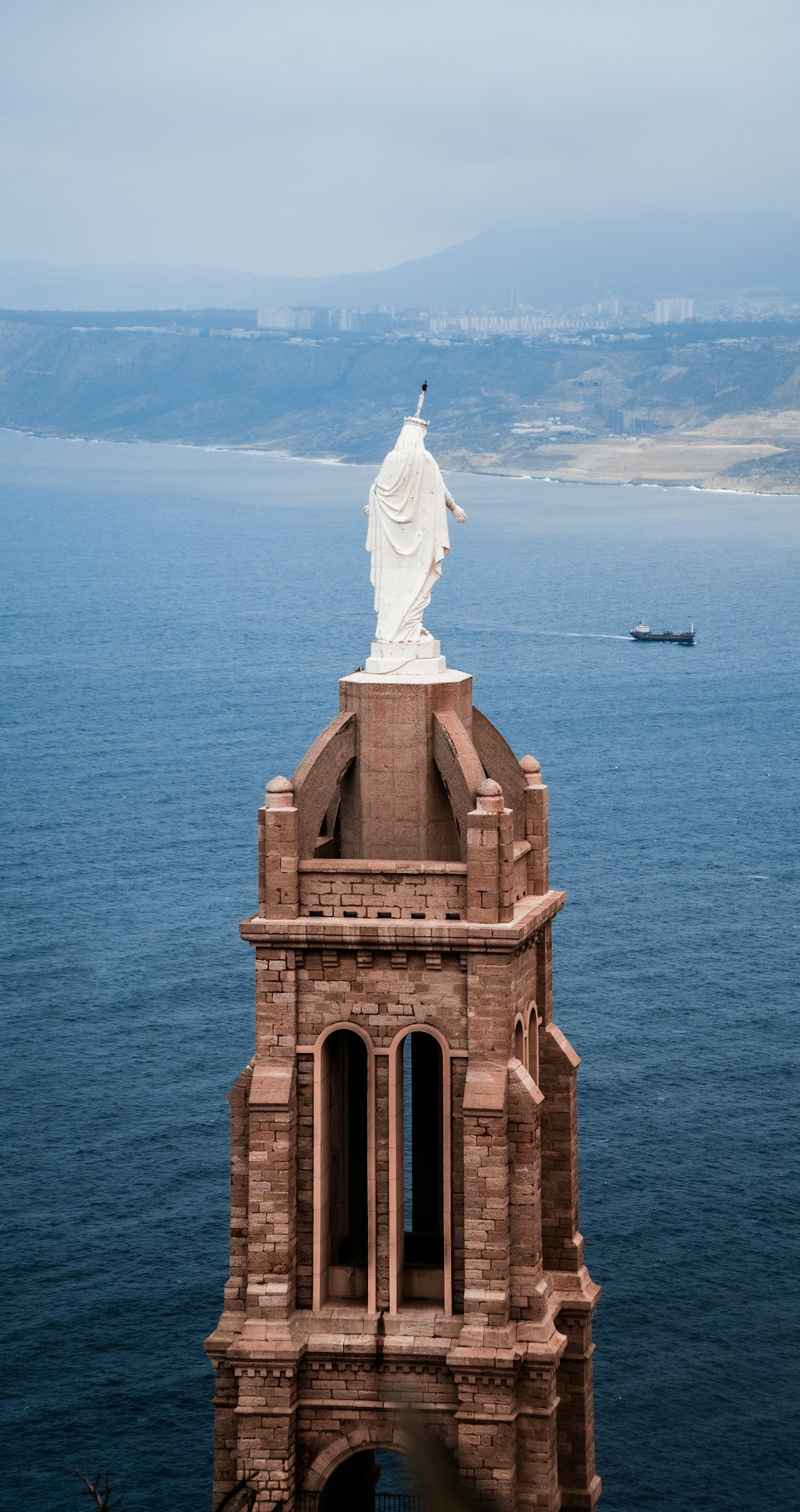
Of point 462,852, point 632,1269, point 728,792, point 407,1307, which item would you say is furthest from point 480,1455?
point 728,792

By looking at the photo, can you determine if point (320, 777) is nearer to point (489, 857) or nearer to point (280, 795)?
point (280, 795)

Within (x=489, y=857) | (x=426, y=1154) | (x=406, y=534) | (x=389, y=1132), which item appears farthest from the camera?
(x=426, y=1154)

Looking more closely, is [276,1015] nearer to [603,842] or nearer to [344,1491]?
[344,1491]

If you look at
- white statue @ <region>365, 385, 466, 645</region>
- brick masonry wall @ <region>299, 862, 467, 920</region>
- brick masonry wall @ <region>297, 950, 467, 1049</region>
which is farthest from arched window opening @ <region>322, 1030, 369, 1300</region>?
white statue @ <region>365, 385, 466, 645</region>

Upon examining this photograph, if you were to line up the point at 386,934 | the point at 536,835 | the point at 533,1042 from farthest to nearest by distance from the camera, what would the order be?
1. the point at 533,1042
2. the point at 536,835
3. the point at 386,934

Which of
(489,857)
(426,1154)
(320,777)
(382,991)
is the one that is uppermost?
(320,777)

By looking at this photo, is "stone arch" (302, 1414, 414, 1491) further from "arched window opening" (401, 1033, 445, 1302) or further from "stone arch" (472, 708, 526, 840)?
"stone arch" (472, 708, 526, 840)

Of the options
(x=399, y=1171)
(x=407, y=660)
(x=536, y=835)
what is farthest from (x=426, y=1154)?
(x=407, y=660)
